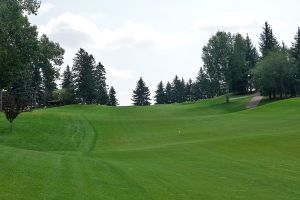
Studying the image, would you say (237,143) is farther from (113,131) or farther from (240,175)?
(113,131)

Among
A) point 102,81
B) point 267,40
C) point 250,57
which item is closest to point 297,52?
point 267,40

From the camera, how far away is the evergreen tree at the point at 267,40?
109 meters

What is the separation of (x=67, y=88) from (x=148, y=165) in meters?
112

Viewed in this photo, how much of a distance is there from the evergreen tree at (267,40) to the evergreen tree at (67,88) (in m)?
51.5

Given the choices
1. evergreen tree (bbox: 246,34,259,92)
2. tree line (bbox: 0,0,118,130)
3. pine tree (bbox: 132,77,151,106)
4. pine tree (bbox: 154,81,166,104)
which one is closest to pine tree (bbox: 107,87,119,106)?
pine tree (bbox: 132,77,151,106)

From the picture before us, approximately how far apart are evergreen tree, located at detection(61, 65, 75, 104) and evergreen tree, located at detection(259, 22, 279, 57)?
51.5 metres

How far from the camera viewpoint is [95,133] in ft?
148

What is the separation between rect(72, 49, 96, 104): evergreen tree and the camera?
376ft

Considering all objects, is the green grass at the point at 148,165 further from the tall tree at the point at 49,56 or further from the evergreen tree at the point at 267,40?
the evergreen tree at the point at 267,40

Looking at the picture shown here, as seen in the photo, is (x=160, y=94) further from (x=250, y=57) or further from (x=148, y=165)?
(x=148, y=165)

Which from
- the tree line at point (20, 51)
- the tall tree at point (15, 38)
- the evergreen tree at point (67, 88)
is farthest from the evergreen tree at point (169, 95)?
the tall tree at point (15, 38)

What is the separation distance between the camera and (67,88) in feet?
427

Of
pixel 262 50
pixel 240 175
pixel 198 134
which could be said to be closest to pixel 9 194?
pixel 240 175

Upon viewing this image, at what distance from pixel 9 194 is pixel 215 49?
84072 mm
